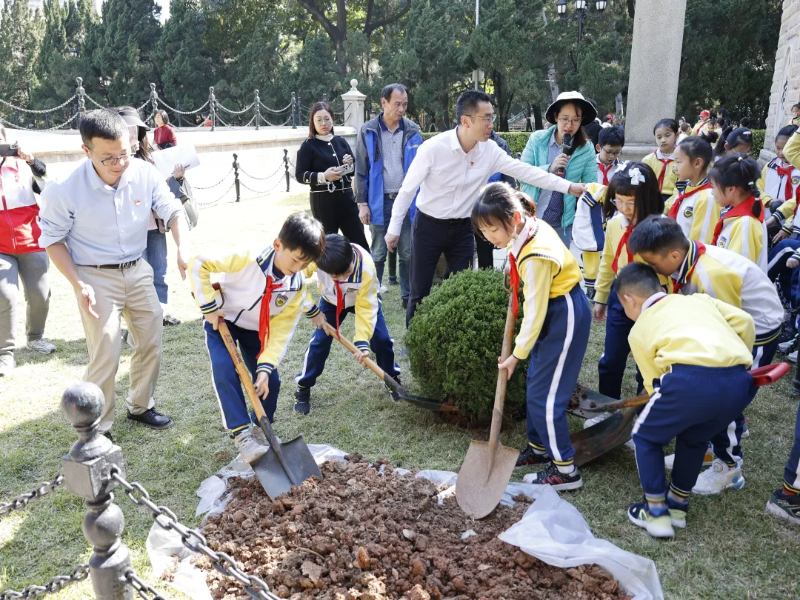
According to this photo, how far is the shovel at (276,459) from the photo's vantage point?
3189 mm

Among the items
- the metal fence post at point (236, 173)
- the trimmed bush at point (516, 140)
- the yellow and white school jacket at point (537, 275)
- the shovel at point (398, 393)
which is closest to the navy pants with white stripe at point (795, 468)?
the yellow and white school jacket at point (537, 275)

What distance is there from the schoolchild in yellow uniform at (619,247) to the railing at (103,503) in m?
2.63

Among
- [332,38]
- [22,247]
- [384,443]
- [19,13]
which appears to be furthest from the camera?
[332,38]

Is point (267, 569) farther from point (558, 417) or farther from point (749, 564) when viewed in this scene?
point (749, 564)

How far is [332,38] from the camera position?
106 ft

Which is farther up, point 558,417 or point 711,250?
point 711,250

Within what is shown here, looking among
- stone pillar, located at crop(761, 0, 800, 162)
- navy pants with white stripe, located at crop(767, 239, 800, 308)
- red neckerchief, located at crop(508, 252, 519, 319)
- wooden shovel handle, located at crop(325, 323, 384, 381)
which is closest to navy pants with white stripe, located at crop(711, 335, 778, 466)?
red neckerchief, located at crop(508, 252, 519, 319)

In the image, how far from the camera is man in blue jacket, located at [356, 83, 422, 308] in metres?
6.12

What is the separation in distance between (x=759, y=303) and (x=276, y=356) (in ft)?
8.00

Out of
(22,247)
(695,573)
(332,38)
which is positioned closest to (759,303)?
(695,573)

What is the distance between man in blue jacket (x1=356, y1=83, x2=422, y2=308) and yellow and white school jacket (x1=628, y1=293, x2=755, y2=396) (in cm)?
338

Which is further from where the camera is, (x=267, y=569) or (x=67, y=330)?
(x=67, y=330)

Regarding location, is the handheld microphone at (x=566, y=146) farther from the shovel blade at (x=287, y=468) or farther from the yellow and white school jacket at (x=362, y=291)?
the shovel blade at (x=287, y=468)

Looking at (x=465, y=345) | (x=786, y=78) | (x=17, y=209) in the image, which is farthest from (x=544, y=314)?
(x=786, y=78)
